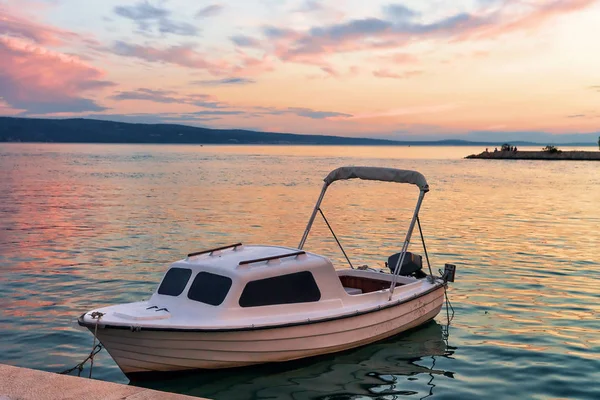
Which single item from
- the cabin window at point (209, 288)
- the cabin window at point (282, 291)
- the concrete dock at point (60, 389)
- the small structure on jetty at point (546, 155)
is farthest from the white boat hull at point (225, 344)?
the small structure on jetty at point (546, 155)

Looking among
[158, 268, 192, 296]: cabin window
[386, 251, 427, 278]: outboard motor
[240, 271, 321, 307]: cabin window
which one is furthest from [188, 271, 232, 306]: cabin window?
[386, 251, 427, 278]: outboard motor

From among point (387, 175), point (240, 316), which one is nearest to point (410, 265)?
point (387, 175)

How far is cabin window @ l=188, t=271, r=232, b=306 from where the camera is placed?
11078 mm

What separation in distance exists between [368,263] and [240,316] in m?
13.0

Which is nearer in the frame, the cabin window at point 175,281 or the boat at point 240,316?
the boat at point 240,316

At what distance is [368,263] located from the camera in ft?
76.6

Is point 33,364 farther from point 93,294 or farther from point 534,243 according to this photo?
point 534,243

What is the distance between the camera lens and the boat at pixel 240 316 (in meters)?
10.4

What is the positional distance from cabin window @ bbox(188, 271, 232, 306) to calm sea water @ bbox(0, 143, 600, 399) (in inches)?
55.3

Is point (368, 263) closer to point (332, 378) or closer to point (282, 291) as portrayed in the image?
point (332, 378)

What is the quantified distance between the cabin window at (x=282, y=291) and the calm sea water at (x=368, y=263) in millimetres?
1318

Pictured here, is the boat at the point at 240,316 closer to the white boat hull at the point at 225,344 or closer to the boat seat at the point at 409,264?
the white boat hull at the point at 225,344

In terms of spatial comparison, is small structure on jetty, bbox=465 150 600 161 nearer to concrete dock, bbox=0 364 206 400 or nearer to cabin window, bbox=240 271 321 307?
cabin window, bbox=240 271 321 307

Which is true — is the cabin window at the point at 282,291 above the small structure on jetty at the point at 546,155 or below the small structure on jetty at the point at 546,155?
below
